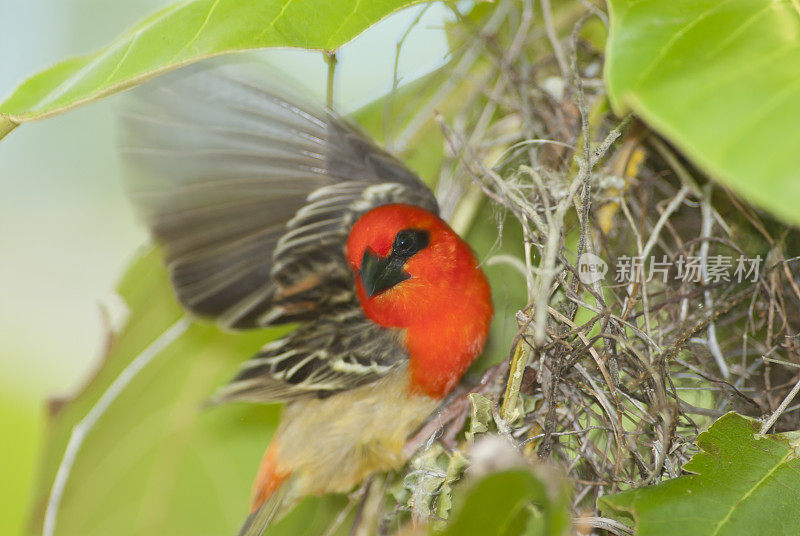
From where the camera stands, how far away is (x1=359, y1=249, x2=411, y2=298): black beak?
5.68 feet

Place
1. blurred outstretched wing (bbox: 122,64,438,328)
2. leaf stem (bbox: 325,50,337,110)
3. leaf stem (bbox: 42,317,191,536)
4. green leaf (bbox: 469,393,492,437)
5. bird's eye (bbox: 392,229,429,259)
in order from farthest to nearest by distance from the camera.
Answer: leaf stem (bbox: 42,317,191,536)
bird's eye (bbox: 392,229,429,259)
blurred outstretched wing (bbox: 122,64,438,328)
green leaf (bbox: 469,393,492,437)
leaf stem (bbox: 325,50,337,110)

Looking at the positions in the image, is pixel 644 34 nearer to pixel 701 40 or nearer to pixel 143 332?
pixel 701 40

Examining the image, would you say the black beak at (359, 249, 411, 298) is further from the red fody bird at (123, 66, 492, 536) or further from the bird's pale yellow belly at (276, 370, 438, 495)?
the bird's pale yellow belly at (276, 370, 438, 495)

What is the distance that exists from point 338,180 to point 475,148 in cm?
38

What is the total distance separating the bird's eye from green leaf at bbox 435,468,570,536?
89cm

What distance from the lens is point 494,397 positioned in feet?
5.23

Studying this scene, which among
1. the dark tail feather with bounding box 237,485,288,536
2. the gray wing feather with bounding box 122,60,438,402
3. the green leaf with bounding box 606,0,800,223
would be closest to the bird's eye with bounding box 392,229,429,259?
the gray wing feather with bounding box 122,60,438,402

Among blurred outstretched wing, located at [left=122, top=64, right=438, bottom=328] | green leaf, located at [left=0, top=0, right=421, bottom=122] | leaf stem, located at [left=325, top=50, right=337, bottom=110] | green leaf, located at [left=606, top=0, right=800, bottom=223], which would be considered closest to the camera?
green leaf, located at [left=606, top=0, right=800, bottom=223]

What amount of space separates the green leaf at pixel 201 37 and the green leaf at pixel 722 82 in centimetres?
44

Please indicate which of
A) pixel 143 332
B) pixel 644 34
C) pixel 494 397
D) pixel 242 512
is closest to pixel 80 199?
pixel 143 332

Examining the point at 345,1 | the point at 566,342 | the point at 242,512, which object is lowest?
the point at 242,512

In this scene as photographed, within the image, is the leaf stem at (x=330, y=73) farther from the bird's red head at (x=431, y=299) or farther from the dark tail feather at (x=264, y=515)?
the dark tail feather at (x=264, y=515)

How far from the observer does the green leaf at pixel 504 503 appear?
807mm

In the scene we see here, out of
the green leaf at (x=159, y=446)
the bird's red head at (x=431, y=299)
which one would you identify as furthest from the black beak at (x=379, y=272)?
the green leaf at (x=159, y=446)
